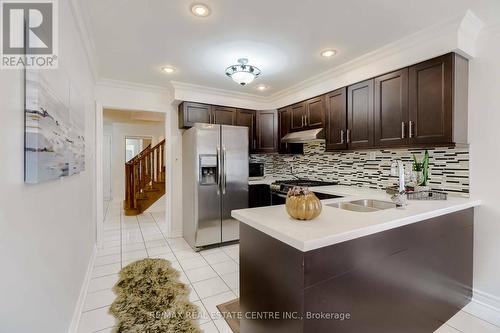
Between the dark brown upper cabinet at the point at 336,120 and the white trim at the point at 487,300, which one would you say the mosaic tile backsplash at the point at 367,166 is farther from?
the white trim at the point at 487,300

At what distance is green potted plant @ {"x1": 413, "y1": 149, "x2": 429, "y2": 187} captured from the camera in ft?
7.63

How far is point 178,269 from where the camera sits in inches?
109

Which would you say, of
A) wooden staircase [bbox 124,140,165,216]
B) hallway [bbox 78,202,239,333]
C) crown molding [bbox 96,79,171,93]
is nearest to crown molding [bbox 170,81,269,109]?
crown molding [bbox 96,79,171,93]

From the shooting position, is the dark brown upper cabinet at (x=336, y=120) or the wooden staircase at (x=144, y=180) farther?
the wooden staircase at (x=144, y=180)

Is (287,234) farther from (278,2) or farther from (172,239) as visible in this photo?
(172,239)

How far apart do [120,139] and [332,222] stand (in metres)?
7.36

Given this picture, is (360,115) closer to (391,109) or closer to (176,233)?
(391,109)

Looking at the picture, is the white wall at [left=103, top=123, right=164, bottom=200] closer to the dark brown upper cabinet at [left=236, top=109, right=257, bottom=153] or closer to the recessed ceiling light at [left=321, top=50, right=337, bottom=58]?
the dark brown upper cabinet at [left=236, top=109, right=257, bottom=153]

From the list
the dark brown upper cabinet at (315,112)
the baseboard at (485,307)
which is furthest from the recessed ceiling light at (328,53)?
the baseboard at (485,307)

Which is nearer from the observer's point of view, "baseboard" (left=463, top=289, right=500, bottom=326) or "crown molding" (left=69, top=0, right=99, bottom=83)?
"crown molding" (left=69, top=0, right=99, bottom=83)

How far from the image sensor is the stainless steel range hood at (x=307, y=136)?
10.3 feet

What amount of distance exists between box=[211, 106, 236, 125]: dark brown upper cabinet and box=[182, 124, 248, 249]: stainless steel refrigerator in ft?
1.16

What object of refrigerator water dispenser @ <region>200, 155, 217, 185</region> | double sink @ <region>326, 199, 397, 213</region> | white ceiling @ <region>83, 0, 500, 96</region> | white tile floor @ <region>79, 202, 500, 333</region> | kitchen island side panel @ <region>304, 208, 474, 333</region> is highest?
white ceiling @ <region>83, 0, 500, 96</region>

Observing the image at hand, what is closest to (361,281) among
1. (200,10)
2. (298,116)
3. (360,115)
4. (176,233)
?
(360,115)
